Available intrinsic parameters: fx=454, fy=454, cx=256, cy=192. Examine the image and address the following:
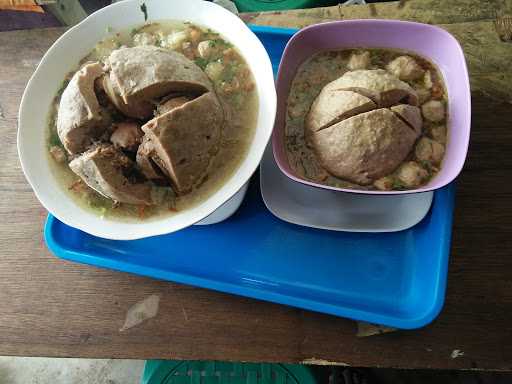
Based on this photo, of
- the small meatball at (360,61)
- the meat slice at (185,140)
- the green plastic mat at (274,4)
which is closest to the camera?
the meat slice at (185,140)

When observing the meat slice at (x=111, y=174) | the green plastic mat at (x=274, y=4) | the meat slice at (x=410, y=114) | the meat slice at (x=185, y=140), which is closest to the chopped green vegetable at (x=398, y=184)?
the meat slice at (x=410, y=114)

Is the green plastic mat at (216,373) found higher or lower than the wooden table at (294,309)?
lower

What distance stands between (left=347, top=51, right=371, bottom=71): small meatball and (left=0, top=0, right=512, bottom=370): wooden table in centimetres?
23

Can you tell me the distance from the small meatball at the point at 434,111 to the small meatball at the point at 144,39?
611mm

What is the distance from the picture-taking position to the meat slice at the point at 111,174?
32.3 inches

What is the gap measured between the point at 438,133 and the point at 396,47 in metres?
0.23

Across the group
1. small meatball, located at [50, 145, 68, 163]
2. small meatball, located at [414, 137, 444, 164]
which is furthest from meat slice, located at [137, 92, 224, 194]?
small meatball, located at [414, 137, 444, 164]

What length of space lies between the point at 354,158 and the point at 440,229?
23 cm

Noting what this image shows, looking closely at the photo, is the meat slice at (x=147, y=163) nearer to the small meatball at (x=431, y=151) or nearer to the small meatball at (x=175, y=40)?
the small meatball at (x=175, y=40)

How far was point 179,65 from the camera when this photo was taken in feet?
2.80

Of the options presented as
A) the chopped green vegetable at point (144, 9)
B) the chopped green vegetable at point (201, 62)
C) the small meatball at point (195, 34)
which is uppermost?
the chopped green vegetable at point (144, 9)

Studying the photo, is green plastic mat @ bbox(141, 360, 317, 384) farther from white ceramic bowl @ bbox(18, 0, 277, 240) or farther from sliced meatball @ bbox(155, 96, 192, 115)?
sliced meatball @ bbox(155, 96, 192, 115)

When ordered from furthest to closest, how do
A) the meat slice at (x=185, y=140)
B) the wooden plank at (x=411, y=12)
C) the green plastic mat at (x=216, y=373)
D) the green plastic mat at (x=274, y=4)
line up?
1. the green plastic mat at (x=274, y=4)
2. the green plastic mat at (x=216, y=373)
3. the wooden plank at (x=411, y=12)
4. the meat slice at (x=185, y=140)

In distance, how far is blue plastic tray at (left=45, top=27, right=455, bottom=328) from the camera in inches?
36.7
